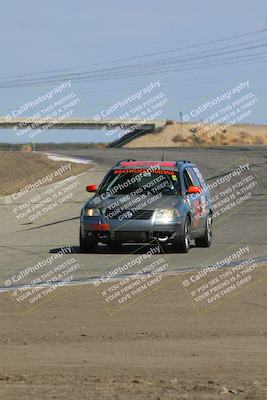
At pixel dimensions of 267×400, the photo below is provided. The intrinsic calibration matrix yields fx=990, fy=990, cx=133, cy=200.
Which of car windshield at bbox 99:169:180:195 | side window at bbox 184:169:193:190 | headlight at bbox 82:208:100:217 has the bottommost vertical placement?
side window at bbox 184:169:193:190

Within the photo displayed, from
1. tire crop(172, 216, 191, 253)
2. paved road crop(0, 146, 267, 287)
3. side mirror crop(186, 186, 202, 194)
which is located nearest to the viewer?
paved road crop(0, 146, 267, 287)

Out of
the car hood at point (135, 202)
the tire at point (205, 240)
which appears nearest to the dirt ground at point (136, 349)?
the car hood at point (135, 202)

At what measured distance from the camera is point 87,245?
1756 centimetres

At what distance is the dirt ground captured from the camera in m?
6.83

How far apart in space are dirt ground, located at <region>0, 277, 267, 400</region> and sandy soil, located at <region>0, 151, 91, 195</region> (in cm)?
2253

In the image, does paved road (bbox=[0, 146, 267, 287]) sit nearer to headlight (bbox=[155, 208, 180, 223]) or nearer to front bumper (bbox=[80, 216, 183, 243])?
front bumper (bbox=[80, 216, 183, 243])

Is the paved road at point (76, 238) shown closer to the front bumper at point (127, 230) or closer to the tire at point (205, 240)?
the tire at point (205, 240)

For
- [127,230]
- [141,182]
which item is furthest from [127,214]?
[141,182]

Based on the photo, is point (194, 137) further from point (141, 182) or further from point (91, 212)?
point (91, 212)

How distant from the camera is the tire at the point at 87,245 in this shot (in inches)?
688

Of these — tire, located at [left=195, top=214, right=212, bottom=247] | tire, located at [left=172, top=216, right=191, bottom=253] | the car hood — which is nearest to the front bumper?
tire, located at [left=172, top=216, right=191, bottom=253]

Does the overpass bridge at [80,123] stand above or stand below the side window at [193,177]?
below

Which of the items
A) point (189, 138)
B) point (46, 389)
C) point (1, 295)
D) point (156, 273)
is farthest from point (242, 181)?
point (189, 138)

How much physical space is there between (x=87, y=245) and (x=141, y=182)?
1.62 metres
